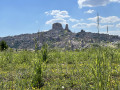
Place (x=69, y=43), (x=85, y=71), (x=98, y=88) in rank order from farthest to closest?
(x=69, y=43) → (x=85, y=71) → (x=98, y=88)

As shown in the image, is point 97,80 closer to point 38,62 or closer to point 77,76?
point 77,76

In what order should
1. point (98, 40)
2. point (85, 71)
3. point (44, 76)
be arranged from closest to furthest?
point (98, 40) < point (85, 71) < point (44, 76)

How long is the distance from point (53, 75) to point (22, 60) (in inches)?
182

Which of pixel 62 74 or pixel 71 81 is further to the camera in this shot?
pixel 62 74

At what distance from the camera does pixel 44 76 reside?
5.98 m

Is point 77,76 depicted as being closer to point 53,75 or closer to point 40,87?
point 53,75

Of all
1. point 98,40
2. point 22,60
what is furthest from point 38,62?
point 22,60

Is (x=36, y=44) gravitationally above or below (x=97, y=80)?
above

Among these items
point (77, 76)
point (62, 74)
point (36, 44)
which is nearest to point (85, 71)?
point (77, 76)

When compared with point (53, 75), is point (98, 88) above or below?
above

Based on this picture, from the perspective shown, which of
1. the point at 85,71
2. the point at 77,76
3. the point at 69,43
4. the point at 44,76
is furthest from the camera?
the point at 69,43

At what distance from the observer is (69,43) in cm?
763

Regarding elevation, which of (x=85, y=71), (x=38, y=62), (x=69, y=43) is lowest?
(x=85, y=71)

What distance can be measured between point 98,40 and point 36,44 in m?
3.20
